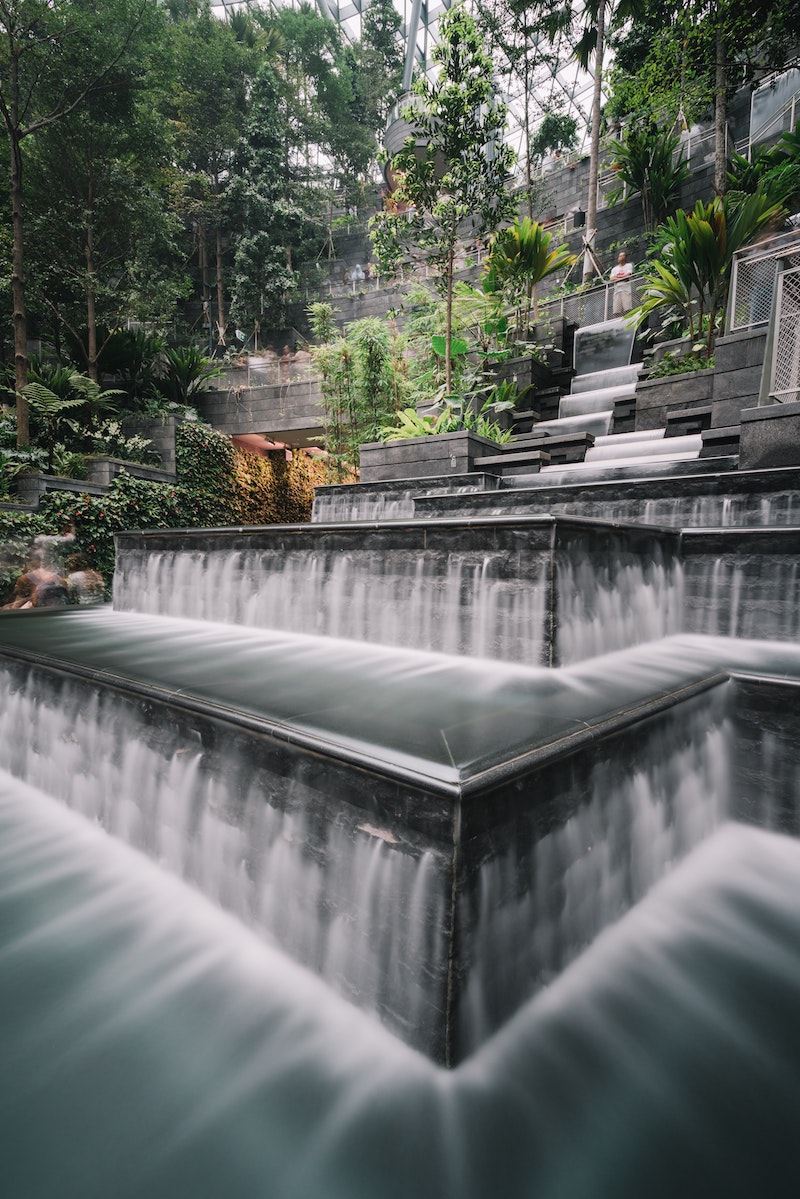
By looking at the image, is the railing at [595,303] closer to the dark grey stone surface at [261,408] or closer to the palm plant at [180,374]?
the dark grey stone surface at [261,408]

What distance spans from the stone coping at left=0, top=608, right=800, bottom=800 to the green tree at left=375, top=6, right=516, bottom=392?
6.33 m

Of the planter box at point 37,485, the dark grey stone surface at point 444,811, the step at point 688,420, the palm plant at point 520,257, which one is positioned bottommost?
the dark grey stone surface at point 444,811

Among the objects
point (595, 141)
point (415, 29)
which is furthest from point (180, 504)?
point (415, 29)

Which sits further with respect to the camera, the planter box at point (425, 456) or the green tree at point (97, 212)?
the green tree at point (97, 212)

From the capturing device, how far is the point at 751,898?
1879 millimetres

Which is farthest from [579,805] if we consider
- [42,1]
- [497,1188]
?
[42,1]

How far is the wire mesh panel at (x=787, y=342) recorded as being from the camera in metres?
4.52

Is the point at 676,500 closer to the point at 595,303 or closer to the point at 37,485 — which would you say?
the point at 37,485

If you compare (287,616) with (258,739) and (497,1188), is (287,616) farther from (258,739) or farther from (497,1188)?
(497,1188)

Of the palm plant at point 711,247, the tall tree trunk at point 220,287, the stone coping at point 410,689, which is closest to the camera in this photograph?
the stone coping at point 410,689

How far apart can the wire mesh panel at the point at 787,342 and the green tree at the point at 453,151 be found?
4.23m

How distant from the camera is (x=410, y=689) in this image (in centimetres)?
218

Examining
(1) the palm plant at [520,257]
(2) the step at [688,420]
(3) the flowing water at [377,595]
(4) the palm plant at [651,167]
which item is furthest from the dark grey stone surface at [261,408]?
(3) the flowing water at [377,595]

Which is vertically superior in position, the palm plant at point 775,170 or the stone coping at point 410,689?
the palm plant at point 775,170
